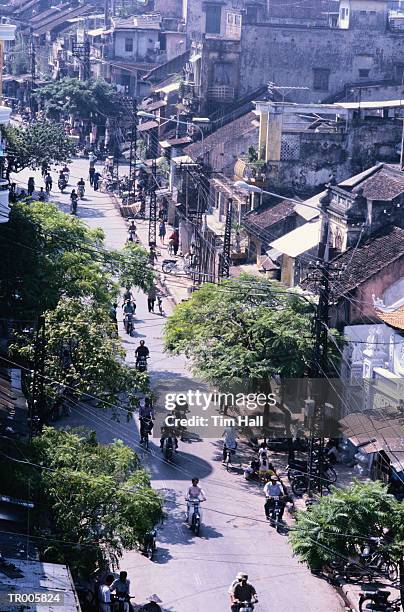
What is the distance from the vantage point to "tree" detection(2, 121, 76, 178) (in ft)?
223

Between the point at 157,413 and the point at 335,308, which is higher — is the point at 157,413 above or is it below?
below

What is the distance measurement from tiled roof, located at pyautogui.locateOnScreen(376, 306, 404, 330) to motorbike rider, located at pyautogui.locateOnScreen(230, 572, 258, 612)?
10.4m

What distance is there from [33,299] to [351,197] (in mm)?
11130

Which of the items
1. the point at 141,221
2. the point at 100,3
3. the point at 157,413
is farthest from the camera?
the point at 100,3

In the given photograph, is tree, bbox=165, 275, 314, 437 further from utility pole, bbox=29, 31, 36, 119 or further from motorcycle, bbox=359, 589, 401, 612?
utility pole, bbox=29, 31, 36, 119

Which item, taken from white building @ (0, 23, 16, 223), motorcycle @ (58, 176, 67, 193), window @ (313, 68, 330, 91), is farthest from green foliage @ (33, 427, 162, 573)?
motorcycle @ (58, 176, 67, 193)

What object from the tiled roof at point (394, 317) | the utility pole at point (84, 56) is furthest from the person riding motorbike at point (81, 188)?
the tiled roof at point (394, 317)

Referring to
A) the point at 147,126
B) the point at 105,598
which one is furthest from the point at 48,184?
the point at 105,598

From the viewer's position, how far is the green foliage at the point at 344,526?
24.1m

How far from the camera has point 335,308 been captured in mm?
36062

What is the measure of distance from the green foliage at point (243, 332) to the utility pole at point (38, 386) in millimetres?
6147

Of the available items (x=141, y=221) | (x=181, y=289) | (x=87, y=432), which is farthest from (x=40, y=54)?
(x=87, y=432)

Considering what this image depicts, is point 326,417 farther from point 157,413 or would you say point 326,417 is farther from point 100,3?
point 100,3

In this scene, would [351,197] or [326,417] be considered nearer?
[326,417]
